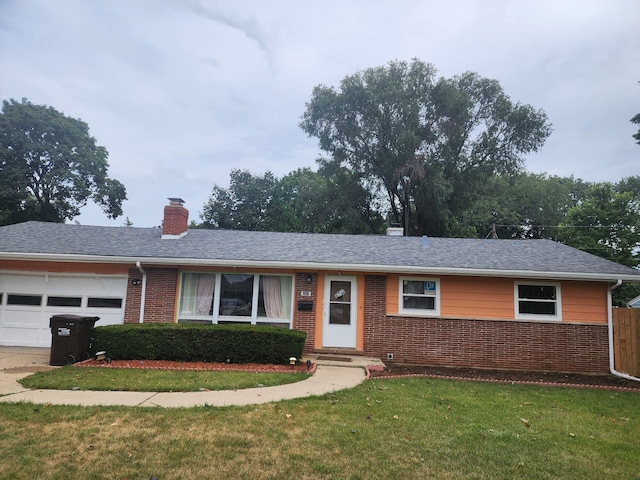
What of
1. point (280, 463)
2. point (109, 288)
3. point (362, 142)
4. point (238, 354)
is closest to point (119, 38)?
point (109, 288)

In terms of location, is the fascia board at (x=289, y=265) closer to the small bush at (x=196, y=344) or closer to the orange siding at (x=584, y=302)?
the orange siding at (x=584, y=302)

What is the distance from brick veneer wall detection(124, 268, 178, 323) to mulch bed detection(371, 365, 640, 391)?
5.71m

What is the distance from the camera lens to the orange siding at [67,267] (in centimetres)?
1037

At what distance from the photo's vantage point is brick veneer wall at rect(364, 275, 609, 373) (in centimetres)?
955

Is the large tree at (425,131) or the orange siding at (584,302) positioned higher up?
the large tree at (425,131)

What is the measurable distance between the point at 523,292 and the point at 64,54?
47.3 feet

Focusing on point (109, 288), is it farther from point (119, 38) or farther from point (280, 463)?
point (280, 463)

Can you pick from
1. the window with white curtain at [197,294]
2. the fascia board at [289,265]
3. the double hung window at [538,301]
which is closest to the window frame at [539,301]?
the double hung window at [538,301]

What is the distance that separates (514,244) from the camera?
12672mm

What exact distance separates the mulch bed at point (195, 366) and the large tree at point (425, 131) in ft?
57.8

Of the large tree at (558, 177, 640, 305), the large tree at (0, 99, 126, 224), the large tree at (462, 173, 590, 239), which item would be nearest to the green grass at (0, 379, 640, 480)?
the large tree at (558, 177, 640, 305)

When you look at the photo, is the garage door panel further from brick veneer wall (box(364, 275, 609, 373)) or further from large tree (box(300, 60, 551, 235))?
large tree (box(300, 60, 551, 235))

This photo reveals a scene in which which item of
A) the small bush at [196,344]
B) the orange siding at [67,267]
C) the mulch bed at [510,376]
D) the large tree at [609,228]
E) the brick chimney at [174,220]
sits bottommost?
the mulch bed at [510,376]

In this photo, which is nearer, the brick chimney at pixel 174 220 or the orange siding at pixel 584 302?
the orange siding at pixel 584 302
